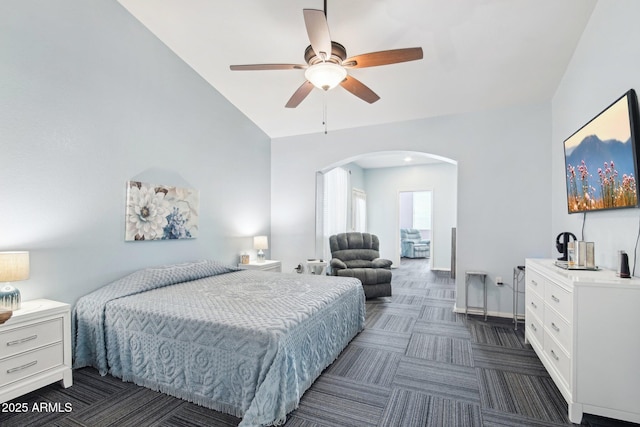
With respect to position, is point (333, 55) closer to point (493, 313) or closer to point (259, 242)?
point (259, 242)

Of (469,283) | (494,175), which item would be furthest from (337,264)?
(494,175)

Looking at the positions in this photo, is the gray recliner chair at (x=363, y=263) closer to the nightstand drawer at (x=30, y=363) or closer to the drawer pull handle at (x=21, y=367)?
the nightstand drawer at (x=30, y=363)

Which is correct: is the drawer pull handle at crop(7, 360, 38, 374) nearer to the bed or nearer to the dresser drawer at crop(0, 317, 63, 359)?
the dresser drawer at crop(0, 317, 63, 359)

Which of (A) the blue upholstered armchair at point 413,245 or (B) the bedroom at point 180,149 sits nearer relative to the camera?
(B) the bedroom at point 180,149

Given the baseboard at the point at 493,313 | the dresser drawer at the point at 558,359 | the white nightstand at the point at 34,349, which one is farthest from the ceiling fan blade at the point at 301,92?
the baseboard at the point at 493,313

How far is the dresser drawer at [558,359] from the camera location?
2.05 meters

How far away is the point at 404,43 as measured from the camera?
3102 mm

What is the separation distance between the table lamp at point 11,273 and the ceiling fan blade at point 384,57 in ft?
8.81

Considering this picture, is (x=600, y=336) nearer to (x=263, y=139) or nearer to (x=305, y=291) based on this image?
(x=305, y=291)

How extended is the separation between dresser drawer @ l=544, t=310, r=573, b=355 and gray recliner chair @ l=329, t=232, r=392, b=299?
7.87ft

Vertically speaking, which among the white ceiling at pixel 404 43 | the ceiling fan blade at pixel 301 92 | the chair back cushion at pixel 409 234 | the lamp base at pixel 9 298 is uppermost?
the white ceiling at pixel 404 43

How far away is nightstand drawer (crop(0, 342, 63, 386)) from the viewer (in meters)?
2.03

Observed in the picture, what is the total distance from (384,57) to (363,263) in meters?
3.47

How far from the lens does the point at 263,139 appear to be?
5340 mm
